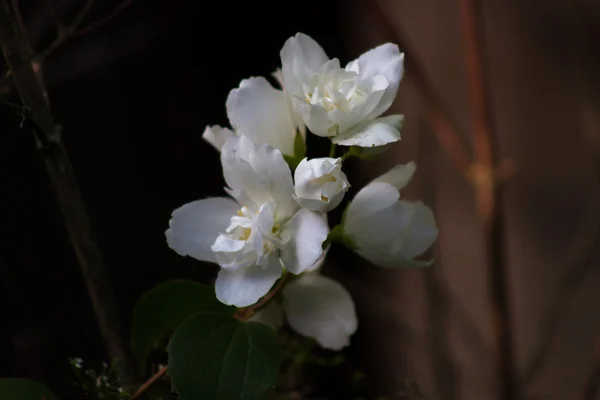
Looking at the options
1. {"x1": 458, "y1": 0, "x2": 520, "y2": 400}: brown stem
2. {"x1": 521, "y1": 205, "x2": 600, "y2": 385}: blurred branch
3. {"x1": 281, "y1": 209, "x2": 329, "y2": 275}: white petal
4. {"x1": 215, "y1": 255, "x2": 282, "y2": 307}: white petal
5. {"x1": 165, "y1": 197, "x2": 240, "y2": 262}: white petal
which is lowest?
{"x1": 521, "y1": 205, "x2": 600, "y2": 385}: blurred branch

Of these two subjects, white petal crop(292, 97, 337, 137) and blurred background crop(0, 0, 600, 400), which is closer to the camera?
white petal crop(292, 97, 337, 137)

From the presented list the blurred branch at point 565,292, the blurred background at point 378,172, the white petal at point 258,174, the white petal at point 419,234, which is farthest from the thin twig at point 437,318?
the white petal at point 258,174

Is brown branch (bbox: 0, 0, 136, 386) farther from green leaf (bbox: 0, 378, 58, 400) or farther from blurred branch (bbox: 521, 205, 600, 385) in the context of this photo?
blurred branch (bbox: 521, 205, 600, 385)

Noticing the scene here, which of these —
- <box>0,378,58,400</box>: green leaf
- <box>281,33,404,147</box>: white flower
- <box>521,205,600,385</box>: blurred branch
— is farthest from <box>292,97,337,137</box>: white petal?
<box>521,205,600,385</box>: blurred branch

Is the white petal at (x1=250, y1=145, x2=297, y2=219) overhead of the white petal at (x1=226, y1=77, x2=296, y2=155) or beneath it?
beneath

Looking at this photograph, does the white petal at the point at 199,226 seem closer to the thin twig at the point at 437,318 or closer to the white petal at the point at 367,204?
the white petal at the point at 367,204

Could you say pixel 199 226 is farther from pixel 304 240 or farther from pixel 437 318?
pixel 437 318

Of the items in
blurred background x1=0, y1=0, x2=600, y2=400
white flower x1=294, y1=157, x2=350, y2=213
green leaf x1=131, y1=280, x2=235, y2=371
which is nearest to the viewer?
white flower x1=294, y1=157, x2=350, y2=213

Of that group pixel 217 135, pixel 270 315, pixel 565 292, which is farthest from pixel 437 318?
pixel 217 135
